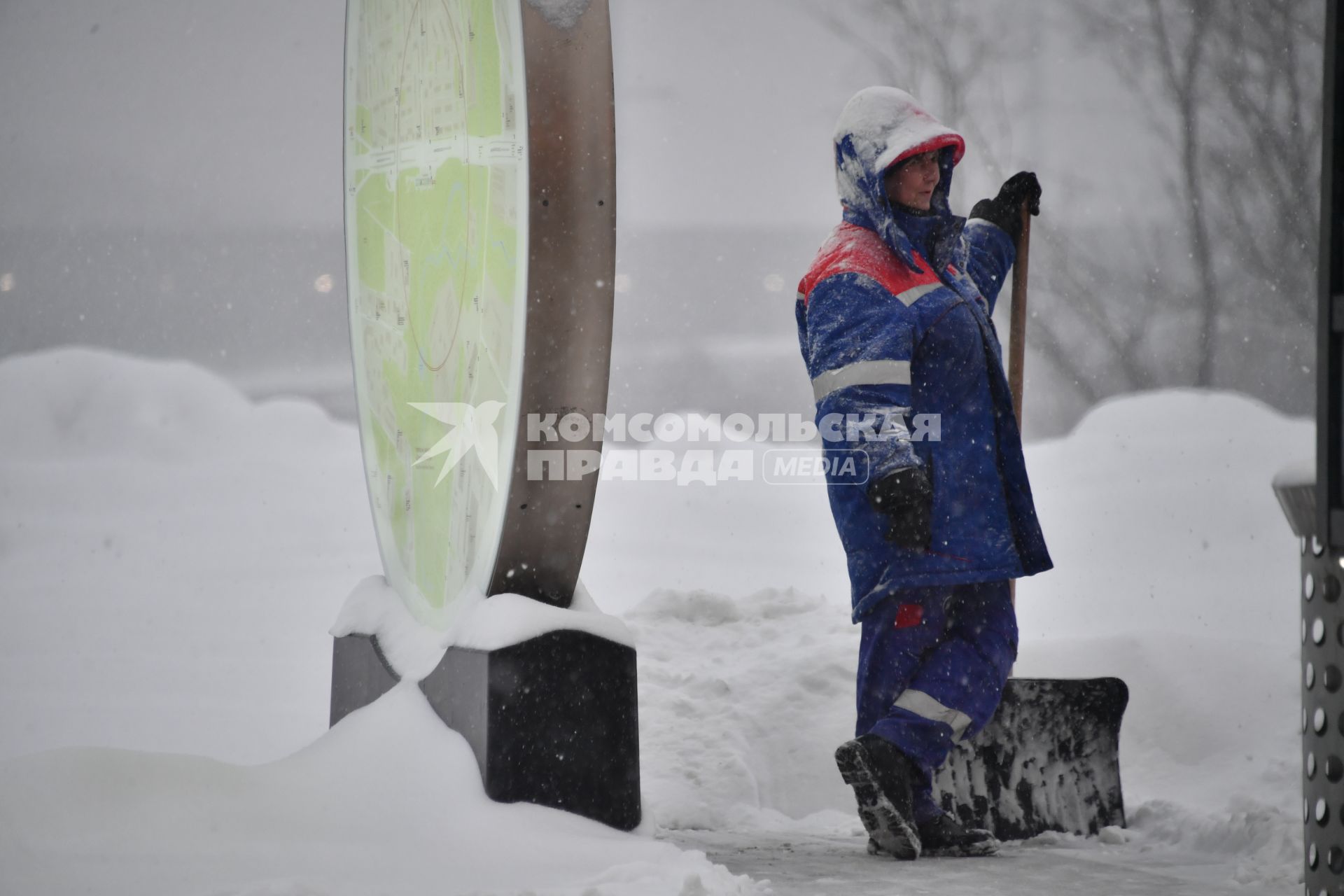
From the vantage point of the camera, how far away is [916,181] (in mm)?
2697

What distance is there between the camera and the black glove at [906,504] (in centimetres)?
246

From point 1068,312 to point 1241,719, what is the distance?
3427 mm

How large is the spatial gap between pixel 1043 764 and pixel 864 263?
1.18 m

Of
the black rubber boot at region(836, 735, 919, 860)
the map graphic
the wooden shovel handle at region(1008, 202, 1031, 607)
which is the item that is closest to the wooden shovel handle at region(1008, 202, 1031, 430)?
the wooden shovel handle at region(1008, 202, 1031, 607)

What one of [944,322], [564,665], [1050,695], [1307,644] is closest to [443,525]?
[564,665]

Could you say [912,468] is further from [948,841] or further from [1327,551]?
[1327,551]

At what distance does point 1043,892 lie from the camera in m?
2.19

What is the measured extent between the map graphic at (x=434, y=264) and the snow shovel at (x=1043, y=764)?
1.14m

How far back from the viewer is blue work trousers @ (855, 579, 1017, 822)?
2525 millimetres

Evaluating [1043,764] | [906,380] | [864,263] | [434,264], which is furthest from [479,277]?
[1043,764]

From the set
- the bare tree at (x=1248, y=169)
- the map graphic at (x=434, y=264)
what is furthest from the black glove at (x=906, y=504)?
the bare tree at (x=1248, y=169)

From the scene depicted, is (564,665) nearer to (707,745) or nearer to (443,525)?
(443,525)

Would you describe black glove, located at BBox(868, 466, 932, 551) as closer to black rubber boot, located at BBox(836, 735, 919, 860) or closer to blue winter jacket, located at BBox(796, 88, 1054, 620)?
blue winter jacket, located at BBox(796, 88, 1054, 620)

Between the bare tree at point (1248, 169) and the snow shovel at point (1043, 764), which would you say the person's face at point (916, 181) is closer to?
the snow shovel at point (1043, 764)
